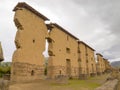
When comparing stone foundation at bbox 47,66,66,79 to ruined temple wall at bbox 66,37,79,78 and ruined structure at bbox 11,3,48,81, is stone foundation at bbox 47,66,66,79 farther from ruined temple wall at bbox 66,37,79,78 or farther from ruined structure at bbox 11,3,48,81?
ruined temple wall at bbox 66,37,79,78

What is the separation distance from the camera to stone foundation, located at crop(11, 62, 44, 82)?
1638 centimetres

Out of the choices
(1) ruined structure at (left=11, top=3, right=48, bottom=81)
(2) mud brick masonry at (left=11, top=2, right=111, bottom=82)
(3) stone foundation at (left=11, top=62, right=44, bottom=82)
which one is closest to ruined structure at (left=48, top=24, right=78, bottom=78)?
(2) mud brick masonry at (left=11, top=2, right=111, bottom=82)

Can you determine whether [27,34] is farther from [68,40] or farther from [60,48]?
[68,40]

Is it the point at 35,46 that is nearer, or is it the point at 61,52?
the point at 35,46

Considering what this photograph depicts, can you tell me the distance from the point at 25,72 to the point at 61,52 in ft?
30.1

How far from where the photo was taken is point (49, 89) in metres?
14.5

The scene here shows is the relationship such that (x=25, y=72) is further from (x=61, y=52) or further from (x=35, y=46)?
(x=61, y=52)

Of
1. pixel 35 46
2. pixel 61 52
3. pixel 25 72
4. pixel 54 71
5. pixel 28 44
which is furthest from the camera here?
pixel 61 52

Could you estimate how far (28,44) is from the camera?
17969 millimetres

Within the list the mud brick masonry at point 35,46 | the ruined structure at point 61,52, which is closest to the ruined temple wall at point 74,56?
the ruined structure at point 61,52

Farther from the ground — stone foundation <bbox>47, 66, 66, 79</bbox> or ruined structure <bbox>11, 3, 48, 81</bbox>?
ruined structure <bbox>11, 3, 48, 81</bbox>

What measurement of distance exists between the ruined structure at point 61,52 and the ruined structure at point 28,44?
7.82 feet

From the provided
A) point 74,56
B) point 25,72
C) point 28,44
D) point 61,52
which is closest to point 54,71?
point 61,52

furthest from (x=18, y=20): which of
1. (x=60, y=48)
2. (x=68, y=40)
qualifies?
(x=68, y=40)
